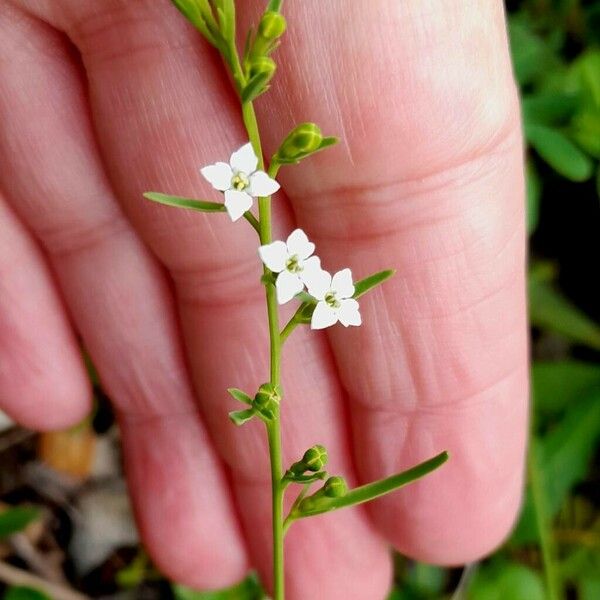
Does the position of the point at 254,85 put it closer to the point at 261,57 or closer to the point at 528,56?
the point at 261,57

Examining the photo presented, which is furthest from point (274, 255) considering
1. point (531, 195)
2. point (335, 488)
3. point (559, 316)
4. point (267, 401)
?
point (559, 316)

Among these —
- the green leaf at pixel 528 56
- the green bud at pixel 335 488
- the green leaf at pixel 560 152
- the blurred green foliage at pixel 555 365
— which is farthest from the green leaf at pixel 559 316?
the green bud at pixel 335 488

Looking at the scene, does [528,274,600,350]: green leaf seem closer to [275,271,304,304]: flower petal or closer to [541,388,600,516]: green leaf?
[541,388,600,516]: green leaf

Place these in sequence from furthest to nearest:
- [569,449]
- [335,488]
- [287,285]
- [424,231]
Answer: [569,449] < [424,231] < [335,488] < [287,285]

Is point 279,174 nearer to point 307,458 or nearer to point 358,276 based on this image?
point 358,276

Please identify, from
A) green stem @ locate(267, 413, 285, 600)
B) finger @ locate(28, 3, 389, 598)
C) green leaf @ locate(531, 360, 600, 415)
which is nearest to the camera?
green stem @ locate(267, 413, 285, 600)

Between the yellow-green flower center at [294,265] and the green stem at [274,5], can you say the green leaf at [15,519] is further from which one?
the green stem at [274,5]

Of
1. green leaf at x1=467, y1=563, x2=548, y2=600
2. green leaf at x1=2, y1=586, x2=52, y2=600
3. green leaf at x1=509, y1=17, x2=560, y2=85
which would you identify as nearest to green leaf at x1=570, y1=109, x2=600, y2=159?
green leaf at x1=509, y1=17, x2=560, y2=85

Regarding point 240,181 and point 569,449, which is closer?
point 240,181
